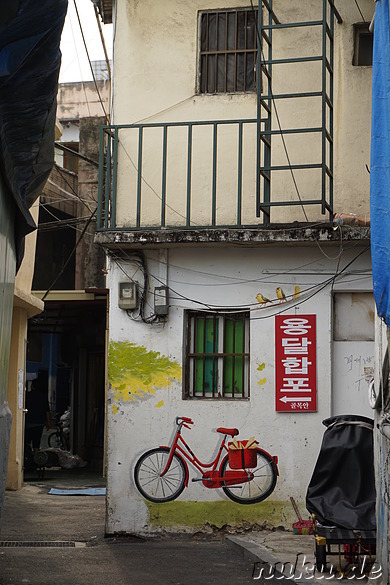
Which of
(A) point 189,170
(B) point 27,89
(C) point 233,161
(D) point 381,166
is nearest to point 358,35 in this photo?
(C) point 233,161

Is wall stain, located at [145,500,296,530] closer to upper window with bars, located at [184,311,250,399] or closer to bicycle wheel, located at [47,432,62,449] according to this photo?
upper window with bars, located at [184,311,250,399]

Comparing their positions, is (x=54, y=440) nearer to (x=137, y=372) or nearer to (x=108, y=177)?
(x=137, y=372)

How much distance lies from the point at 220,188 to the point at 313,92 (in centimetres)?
168

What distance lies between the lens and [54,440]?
74.4 ft

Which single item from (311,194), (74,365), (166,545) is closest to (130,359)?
(166,545)

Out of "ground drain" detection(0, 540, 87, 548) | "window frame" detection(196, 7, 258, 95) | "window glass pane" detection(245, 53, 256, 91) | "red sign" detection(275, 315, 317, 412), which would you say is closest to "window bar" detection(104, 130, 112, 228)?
"window frame" detection(196, 7, 258, 95)

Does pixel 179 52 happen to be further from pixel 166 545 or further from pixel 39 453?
pixel 39 453

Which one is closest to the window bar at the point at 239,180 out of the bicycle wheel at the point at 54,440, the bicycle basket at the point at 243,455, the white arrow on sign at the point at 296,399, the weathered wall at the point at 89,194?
the white arrow on sign at the point at 296,399

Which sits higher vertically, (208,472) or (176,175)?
(176,175)

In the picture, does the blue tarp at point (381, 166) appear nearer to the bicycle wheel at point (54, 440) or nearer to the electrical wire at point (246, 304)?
the electrical wire at point (246, 304)

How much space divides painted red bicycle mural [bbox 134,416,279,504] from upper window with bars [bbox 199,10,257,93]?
442 centimetres

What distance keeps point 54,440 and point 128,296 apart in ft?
39.3

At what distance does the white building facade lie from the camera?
11180 millimetres

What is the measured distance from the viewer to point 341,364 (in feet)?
36.9
